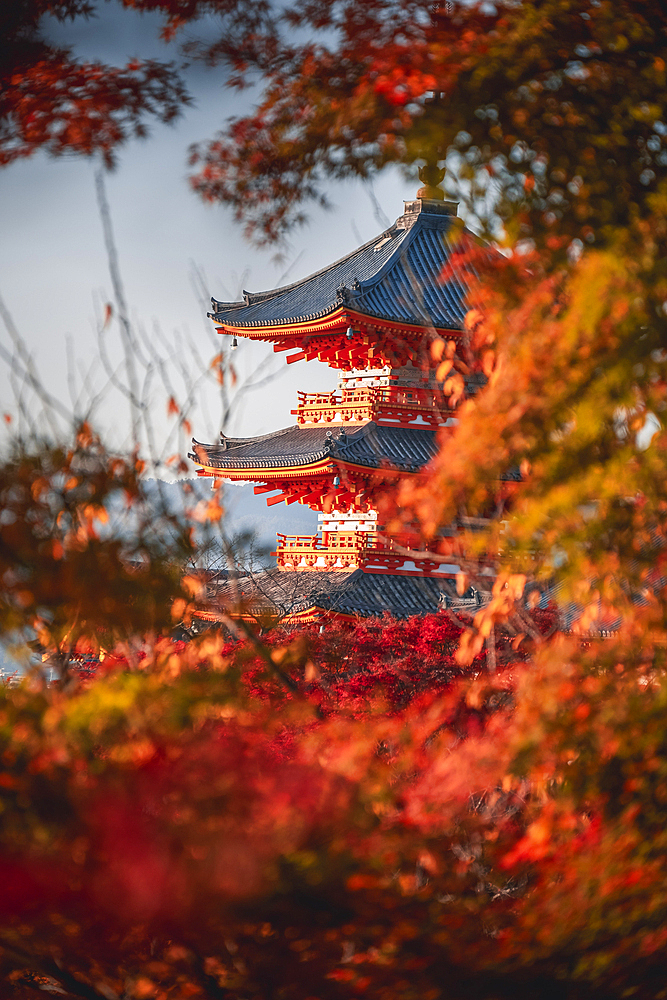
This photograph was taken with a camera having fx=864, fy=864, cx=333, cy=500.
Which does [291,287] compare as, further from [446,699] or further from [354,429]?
[446,699]

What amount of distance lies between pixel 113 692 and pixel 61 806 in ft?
1.01

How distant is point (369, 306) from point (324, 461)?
242 cm

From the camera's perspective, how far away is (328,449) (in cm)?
1202

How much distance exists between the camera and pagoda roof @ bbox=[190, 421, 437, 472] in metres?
12.4

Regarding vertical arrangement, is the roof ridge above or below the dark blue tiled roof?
above

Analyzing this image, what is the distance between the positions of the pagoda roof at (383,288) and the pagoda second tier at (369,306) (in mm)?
16

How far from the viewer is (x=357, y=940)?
8.10ft

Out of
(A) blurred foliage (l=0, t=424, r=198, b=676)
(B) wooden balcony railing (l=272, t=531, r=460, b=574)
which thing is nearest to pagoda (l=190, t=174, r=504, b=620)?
(B) wooden balcony railing (l=272, t=531, r=460, b=574)

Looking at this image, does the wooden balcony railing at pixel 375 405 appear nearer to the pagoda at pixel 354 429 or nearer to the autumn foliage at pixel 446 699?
the pagoda at pixel 354 429

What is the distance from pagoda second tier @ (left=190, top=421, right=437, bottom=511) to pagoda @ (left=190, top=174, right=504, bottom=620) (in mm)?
23

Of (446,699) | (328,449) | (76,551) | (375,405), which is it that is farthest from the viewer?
(375,405)

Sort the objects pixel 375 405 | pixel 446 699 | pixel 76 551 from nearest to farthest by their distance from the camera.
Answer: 1. pixel 76 551
2. pixel 446 699
3. pixel 375 405

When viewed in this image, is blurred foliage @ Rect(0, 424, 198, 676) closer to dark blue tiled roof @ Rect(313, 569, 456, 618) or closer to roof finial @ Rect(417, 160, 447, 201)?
roof finial @ Rect(417, 160, 447, 201)

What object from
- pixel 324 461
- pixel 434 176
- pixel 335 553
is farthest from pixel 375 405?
pixel 434 176
